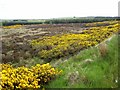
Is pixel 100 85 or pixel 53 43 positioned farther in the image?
pixel 53 43

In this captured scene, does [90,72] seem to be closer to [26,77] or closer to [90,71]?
[90,71]

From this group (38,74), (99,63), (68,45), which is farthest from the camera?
(68,45)

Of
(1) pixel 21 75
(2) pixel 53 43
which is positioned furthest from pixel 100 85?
(2) pixel 53 43

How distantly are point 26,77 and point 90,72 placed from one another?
3.03 meters

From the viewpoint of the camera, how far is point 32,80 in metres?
12.5

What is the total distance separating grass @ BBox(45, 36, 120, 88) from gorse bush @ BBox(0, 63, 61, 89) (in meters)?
0.41

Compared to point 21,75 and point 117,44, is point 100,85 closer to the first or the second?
point 21,75

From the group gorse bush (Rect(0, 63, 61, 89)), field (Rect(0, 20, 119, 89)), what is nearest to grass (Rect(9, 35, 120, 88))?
field (Rect(0, 20, 119, 89))

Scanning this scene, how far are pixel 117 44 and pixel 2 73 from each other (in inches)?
334

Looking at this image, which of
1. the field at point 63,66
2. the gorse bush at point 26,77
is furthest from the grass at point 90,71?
the gorse bush at point 26,77

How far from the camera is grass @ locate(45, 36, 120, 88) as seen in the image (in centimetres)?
1277

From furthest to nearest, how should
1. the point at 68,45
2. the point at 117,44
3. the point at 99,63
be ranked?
the point at 68,45, the point at 117,44, the point at 99,63

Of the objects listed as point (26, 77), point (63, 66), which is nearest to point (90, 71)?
point (63, 66)

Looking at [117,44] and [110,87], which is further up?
[117,44]
